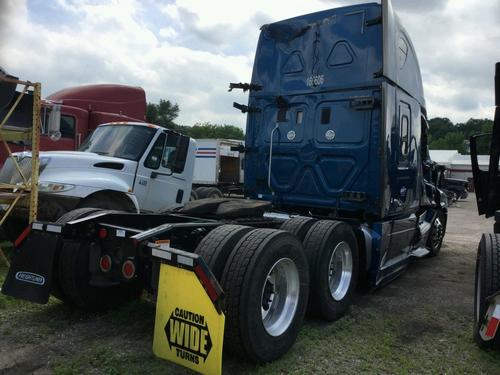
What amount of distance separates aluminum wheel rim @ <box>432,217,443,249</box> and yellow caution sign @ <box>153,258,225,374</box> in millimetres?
6582

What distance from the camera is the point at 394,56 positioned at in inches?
223

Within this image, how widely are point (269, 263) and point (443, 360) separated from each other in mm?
1712

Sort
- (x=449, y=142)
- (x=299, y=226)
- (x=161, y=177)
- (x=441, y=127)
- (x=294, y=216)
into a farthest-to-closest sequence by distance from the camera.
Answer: (x=441, y=127) → (x=449, y=142) → (x=161, y=177) → (x=294, y=216) → (x=299, y=226)

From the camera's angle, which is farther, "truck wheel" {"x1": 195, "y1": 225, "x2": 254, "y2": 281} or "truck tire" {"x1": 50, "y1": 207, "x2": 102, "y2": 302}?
"truck tire" {"x1": 50, "y1": 207, "x2": 102, "y2": 302}

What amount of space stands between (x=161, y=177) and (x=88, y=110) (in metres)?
4.22

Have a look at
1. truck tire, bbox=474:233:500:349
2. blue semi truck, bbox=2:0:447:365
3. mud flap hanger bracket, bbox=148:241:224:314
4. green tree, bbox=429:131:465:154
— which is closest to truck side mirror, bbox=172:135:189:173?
blue semi truck, bbox=2:0:447:365

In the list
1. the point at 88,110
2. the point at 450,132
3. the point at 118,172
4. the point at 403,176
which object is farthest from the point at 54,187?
the point at 450,132

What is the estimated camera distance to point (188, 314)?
9.63 feet

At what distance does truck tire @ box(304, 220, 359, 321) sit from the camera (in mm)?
4289

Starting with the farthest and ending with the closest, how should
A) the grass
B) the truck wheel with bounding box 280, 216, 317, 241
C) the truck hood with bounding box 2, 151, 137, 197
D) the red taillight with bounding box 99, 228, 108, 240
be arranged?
the truck hood with bounding box 2, 151, 137, 197, the truck wheel with bounding box 280, 216, 317, 241, the red taillight with bounding box 99, 228, 108, 240, the grass

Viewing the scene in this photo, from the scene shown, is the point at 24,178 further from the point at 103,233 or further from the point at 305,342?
the point at 305,342

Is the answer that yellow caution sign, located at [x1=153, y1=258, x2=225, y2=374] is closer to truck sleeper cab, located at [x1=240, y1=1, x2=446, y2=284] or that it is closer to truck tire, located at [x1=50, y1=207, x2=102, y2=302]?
truck tire, located at [x1=50, y1=207, x2=102, y2=302]

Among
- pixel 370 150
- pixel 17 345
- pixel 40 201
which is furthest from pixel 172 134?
pixel 17 345

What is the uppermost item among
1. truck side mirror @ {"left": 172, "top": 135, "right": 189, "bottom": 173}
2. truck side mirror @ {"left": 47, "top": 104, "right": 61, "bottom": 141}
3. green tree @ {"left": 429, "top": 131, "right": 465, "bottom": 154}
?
green tree @ {"left": 429, "top": 131, "right": 465, "bottom": 154}
